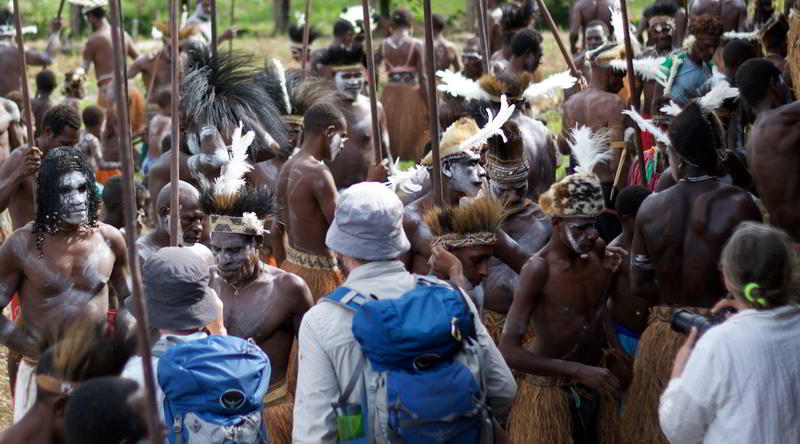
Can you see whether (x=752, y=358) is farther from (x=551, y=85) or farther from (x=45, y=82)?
(x=45, y=82)

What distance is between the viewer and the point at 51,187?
16.9 feet

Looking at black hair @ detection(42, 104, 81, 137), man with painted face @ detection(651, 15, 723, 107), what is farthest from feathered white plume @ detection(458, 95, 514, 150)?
black hair @ detection(42, 104, 81, 137)

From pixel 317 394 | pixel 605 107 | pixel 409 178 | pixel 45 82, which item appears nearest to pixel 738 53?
pixel 605 107

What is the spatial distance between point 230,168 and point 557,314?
71.4 inches

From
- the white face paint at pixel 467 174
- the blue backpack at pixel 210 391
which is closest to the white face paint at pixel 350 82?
the white face paint at pixel 467 174

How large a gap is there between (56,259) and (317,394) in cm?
217

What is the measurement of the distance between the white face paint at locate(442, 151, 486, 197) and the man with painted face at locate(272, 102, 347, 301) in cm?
114

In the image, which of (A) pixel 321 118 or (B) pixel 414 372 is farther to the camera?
(A) pixel 321 118

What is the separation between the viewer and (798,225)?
19.6ft

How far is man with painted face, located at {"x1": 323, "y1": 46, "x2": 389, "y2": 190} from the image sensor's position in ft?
31.2

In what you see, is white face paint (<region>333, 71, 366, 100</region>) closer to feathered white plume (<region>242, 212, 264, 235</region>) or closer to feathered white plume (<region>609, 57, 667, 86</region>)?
feathered white plume (<region>609, 57, 667, 86</region>)

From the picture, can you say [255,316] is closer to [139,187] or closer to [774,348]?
[774,348]

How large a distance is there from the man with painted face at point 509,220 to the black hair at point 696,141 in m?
0.91

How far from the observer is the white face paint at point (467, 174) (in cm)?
588
